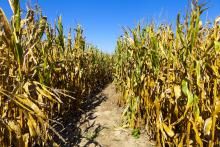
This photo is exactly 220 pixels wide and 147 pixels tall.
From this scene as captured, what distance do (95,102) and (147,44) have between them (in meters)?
3.00

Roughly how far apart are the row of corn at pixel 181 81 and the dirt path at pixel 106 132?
0.76ft

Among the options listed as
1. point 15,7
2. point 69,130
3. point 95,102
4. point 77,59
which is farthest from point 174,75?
point 95,102

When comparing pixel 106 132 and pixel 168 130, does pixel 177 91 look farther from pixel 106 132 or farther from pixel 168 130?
pixel 106 132

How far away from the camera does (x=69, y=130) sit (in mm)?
5227

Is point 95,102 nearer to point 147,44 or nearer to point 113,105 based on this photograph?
point 113,105

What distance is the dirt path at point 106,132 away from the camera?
14.9ft

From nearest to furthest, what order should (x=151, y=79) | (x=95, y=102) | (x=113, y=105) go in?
(x=151, y=79)
(x=113, y=105)
(x=95, y=102)

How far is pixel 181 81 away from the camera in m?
3.31

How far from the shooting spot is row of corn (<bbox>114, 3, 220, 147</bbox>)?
10.1 feet

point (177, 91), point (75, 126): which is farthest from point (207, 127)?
point (75, 126)

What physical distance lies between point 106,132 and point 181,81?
2.06m

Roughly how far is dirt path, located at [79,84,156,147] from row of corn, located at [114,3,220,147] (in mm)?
233

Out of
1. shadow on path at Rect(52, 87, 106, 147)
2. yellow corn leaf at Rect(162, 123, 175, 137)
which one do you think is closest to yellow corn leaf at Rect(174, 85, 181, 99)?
yellow corn leaf at Rect(162, 123, 175, 137)

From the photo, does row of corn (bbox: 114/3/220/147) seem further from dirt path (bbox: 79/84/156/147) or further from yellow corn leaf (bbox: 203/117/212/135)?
dirt path (bbox: 79/84/156/147)
